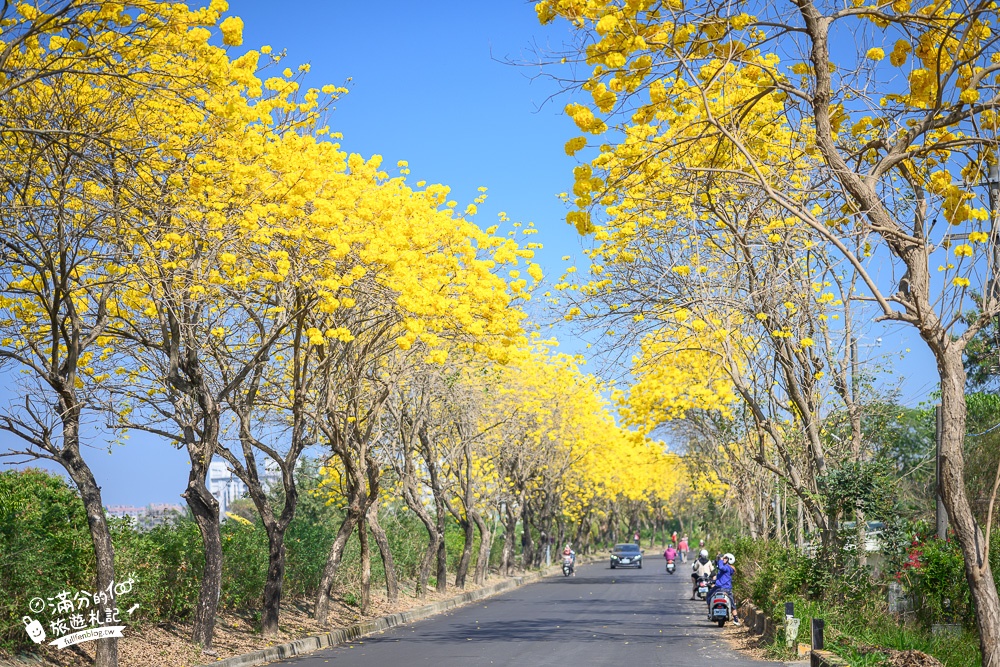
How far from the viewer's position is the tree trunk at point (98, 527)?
12.4 metres

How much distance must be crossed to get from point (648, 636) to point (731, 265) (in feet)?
22.6

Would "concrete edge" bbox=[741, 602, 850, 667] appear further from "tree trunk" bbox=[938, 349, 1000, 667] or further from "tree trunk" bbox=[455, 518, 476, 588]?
"tree trunk" bbox=[455, 518, 476, 588]

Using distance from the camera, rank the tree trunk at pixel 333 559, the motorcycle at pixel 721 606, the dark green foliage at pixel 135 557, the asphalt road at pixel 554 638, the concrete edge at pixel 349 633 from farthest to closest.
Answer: the motorcycle at pixel 721 606, the tree trunk at pixel 333 559, the concrete edge at pixel 349 633, the asphalt road at pixel 554 638, the dark green foliage at pixel 135 557

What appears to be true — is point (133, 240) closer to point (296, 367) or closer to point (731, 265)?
point (296, 367)

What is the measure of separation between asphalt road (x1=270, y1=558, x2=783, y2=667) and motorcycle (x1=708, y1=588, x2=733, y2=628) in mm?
334

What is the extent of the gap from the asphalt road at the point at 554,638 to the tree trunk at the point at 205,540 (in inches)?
58.2

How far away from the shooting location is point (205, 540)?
15.3 meters

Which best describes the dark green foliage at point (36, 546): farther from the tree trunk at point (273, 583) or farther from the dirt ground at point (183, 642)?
the tree trunk at point (273, 583)

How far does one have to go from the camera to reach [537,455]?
40.4m

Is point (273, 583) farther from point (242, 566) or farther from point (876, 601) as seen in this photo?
point (876, 601)

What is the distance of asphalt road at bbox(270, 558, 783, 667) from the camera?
1527cm

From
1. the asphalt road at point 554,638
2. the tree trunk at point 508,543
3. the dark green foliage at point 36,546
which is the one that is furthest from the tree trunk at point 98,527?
the tree trunk at point 508,543

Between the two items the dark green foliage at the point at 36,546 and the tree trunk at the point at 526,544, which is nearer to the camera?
the dark green foliage at the point at 36,546

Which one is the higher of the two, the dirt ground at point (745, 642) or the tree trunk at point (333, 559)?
the tree trunk at point (333, 559)
